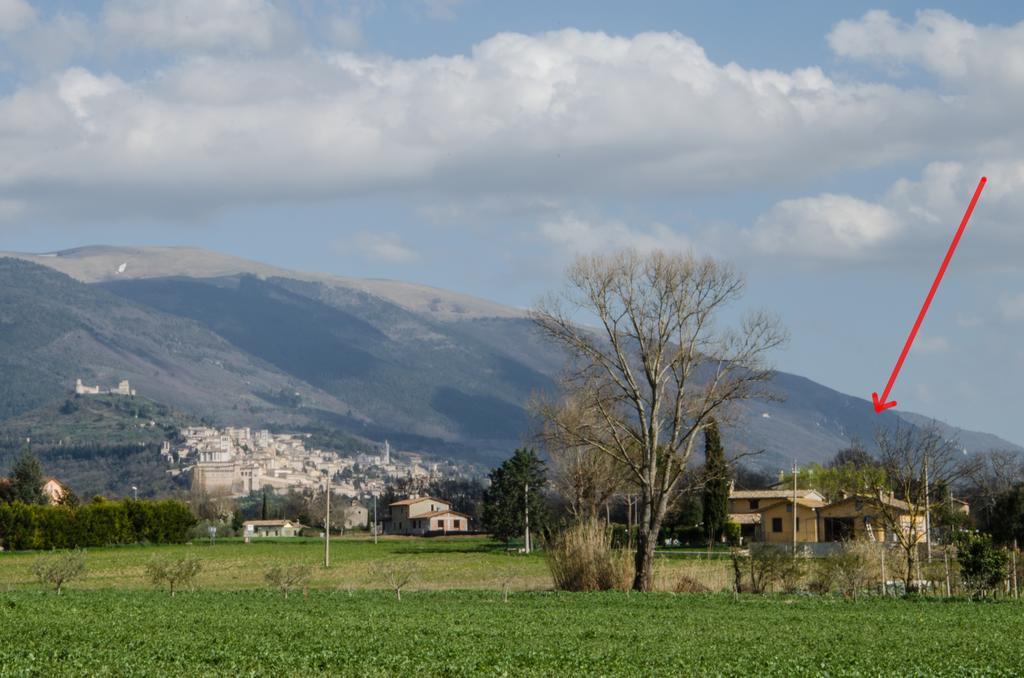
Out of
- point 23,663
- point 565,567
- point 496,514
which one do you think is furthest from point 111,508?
point 23,663

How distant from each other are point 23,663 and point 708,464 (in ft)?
174

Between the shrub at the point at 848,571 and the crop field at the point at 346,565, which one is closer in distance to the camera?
the shrub at the point at 848,571

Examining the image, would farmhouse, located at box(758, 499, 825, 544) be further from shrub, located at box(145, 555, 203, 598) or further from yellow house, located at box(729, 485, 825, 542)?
shrub, located at box(145, 555, 203, 598)

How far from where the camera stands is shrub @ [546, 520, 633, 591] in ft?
150

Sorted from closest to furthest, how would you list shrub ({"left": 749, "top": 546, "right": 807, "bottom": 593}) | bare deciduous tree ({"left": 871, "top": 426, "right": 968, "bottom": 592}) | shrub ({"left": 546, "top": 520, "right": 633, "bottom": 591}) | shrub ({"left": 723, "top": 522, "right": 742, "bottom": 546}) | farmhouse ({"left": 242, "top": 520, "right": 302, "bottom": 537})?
shrub ({"left": 749, "top": 546, "right": 807, "bottom": 593})
shrub ({"left": 546, "top": 520, "right": 633, "bottom": 591})
bare deciduous tree ({"left": 871, "top": 426, "right": 968, "bottom": 592})
shrub ({"left": 723, "top": 522, "right": 742, "bottom": 546})
farmhouse ({"left": 242, "top": 520, "right": 302, "bottom": 537})

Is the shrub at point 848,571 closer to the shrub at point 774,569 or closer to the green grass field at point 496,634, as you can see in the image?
the shrub at point 774,569

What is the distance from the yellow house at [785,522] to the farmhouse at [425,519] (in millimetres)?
65026

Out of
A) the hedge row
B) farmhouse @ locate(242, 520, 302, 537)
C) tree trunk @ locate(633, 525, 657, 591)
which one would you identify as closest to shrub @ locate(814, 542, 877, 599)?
tree trunk @ locate(633, 525, 657, 591)

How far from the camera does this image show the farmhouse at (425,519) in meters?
161

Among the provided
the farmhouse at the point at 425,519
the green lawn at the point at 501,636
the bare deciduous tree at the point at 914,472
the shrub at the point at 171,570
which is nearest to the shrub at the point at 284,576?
the shrub at the point at 171,570

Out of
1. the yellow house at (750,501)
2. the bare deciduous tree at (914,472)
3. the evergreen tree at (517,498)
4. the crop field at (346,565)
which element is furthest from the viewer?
the yellow house at (750,501)

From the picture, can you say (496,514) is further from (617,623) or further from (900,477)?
(617,623)

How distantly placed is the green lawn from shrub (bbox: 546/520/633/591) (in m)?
5.71

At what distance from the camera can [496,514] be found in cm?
9612
